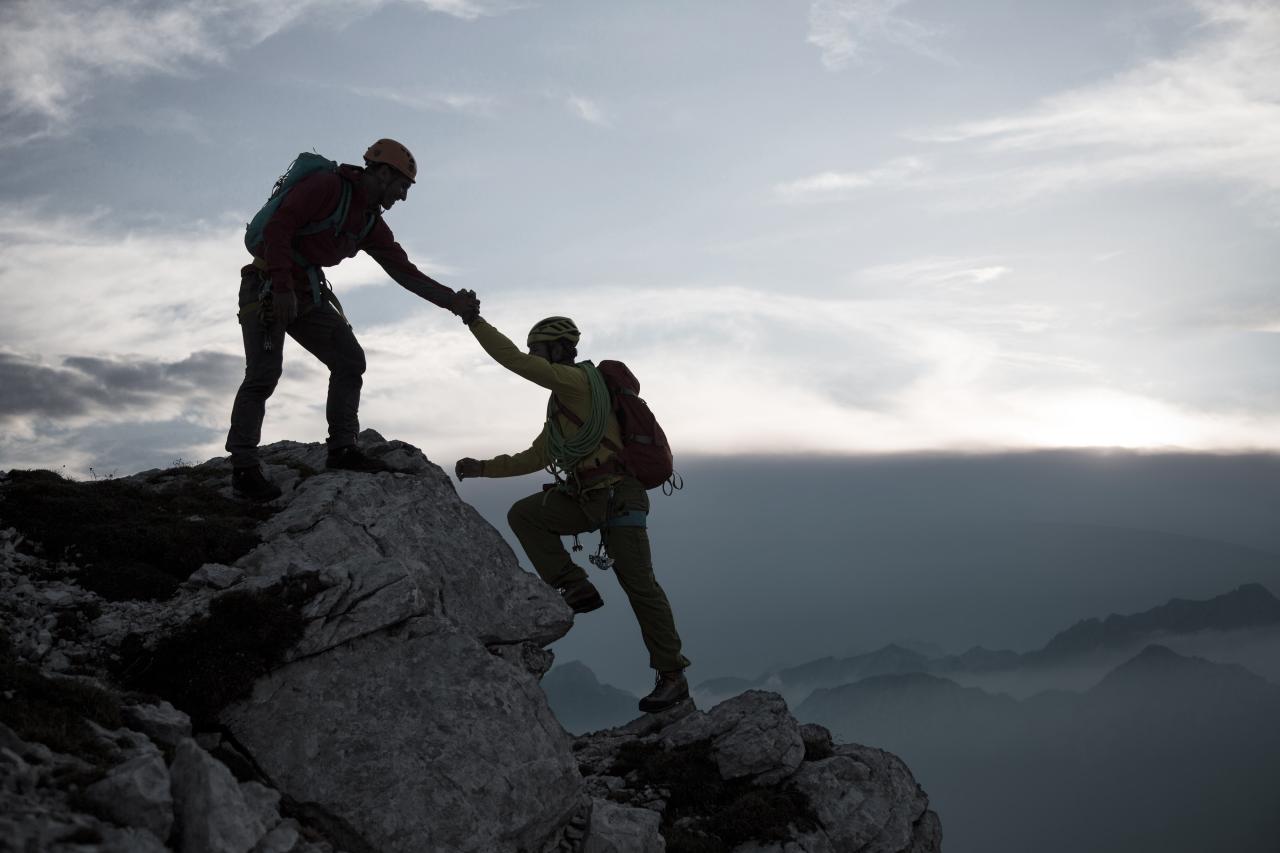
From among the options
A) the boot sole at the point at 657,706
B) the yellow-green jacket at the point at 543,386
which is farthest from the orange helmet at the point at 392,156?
the boot sole at the point at 657,706

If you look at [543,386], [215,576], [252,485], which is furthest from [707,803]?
[252,485]

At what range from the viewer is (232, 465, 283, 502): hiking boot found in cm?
1352

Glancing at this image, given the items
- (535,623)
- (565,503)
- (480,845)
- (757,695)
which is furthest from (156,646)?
(757,695)

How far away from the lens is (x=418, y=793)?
962 cm

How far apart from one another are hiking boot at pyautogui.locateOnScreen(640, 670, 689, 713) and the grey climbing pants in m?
6.72

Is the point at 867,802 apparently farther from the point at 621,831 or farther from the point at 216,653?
the point at 216,653

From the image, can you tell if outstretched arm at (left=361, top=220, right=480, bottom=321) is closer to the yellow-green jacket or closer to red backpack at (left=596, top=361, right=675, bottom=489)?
the yellow-green jacket

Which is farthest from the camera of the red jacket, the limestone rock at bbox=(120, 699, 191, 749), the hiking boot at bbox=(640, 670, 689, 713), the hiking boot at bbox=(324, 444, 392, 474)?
the hiking boot at bbox=(640, 670, 689, 713)

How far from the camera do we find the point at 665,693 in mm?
15867

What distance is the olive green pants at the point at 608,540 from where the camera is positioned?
48.7 ft

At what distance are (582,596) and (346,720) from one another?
→ 5690 mm

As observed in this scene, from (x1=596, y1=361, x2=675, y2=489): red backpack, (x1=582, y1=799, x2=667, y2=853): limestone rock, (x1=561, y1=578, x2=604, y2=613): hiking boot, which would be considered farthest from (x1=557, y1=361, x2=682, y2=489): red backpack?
(x1=582, y1=799, x2=667, y2=853): limestone rock

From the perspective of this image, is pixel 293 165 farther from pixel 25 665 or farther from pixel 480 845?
pixel 480 845

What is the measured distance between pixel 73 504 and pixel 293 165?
5.56m
